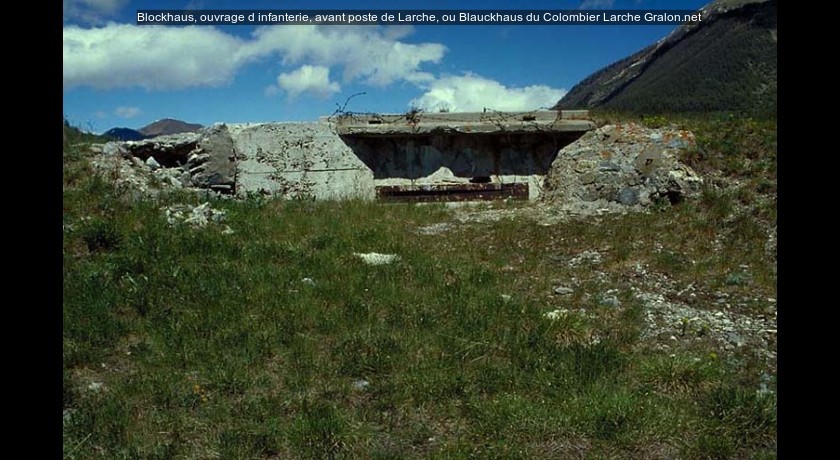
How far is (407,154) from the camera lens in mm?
11242

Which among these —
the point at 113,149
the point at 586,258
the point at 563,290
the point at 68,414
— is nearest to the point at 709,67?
the point at 586,258

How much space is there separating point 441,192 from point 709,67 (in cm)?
3673

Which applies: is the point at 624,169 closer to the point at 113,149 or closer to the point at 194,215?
the point at 194,215

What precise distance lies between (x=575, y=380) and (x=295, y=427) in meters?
1.74

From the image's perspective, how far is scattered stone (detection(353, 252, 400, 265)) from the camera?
637 centimetres

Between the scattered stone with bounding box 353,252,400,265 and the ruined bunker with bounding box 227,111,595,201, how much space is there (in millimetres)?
4252

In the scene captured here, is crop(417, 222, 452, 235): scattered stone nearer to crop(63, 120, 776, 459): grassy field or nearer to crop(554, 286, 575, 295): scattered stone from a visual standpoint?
crop(63, 120, 776, 459): grassy field

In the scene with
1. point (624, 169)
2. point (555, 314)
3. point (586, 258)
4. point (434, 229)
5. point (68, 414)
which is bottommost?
point (68, 414)

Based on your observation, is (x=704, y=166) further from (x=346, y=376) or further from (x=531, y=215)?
(x=346, y=376)

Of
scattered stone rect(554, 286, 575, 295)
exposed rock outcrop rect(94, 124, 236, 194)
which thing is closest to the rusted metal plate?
exposed rock outcrop rect(94, 124, 236, 194)

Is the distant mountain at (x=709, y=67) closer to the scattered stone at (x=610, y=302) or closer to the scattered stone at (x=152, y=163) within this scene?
the scattered stone at (x=152, y=163)

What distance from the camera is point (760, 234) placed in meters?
7.43

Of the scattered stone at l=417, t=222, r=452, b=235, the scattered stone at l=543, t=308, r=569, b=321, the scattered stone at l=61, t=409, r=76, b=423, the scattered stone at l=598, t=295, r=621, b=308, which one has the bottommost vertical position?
the scattered stone at l=61, t=409, r=76, b=423

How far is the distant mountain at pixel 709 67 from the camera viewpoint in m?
35.6
